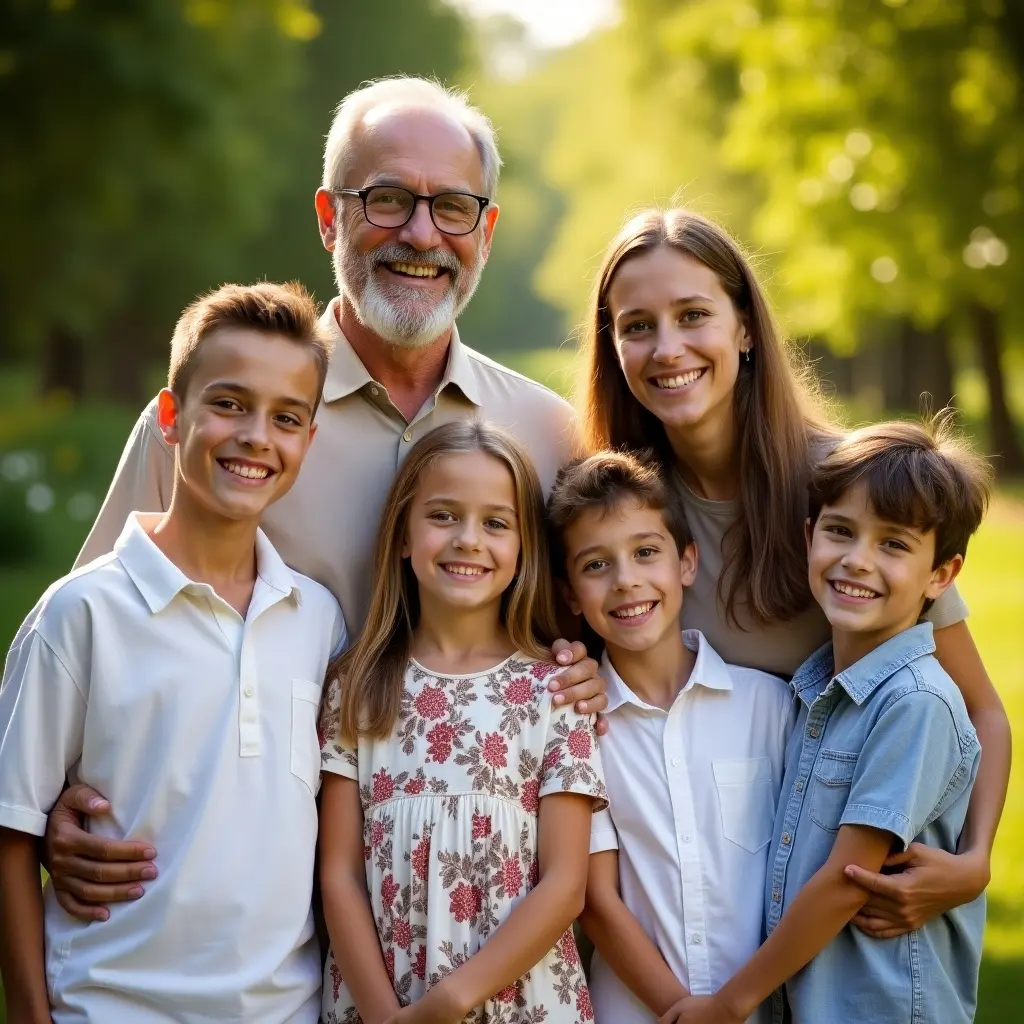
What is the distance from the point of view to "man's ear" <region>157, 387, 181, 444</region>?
3.22 metres

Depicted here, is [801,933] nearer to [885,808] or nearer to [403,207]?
[885,808]

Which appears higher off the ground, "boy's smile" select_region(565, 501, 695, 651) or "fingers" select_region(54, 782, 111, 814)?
"boy's smile" select_region(565, 501, 695, 651)

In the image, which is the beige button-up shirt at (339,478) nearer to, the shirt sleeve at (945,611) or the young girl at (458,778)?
the young girl at (458,778)

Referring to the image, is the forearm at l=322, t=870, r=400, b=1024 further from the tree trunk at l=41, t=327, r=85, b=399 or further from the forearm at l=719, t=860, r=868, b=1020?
the tree trunk at l=41, t=327, r=85, b=399

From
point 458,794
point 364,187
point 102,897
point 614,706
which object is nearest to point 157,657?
point 102,897

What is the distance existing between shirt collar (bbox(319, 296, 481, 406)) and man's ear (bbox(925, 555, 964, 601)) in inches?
53.9

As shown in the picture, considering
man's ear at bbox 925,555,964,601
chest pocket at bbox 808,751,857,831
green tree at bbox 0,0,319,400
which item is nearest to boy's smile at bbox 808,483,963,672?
man's ear at bbox 925,555,964,601

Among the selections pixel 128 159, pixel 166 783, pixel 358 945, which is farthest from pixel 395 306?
pixel 128 159

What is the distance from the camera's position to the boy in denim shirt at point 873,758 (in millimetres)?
2979

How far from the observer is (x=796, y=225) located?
50.5 ft

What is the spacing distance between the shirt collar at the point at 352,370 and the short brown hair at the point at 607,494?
0.49 meters

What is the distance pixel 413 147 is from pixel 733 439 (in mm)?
1214

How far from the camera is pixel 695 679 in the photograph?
10.8 feet

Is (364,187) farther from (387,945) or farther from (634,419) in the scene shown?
(387,945)
